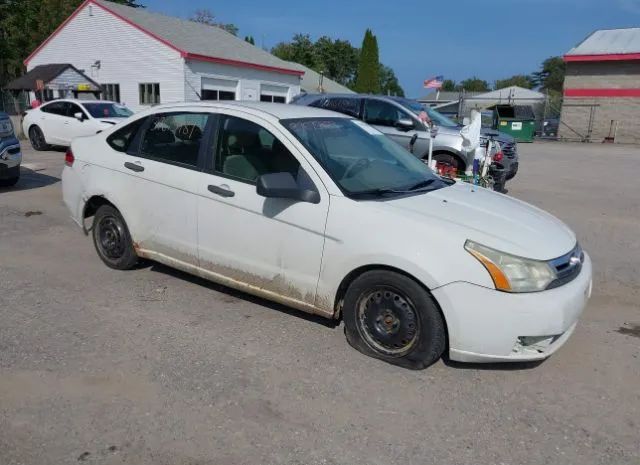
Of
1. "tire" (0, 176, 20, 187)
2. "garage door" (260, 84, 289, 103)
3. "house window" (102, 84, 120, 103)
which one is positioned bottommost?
"tire" (0, 176, 20, 187)

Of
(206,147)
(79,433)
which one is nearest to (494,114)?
(206,147)

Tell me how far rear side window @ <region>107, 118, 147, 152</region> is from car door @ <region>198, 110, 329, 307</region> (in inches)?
40.7

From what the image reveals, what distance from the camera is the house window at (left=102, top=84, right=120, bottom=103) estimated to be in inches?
1099

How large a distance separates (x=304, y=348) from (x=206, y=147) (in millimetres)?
1793

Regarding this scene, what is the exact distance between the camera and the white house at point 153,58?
25.7 meters

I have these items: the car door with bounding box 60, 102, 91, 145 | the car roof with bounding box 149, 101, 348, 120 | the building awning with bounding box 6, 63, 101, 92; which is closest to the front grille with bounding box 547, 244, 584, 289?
the car roof with bounding box 149, 101, 348, 120

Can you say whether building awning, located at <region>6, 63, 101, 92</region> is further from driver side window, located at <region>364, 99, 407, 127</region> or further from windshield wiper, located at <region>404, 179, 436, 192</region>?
windshield wiper, located at <region>404, 179, 436, 192</region>

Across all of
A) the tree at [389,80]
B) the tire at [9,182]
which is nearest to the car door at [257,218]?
the tire at [9,182]

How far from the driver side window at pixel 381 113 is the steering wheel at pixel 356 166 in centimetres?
614

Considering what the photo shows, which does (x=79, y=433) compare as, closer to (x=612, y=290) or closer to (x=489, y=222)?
(x=489, y=222)

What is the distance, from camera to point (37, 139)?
615 inches

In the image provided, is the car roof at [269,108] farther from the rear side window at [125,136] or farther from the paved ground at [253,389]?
the paved ground at [253,389]

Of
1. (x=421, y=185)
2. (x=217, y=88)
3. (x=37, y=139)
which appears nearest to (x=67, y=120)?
(x=37, y=139)

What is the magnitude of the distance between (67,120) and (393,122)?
371 inches
